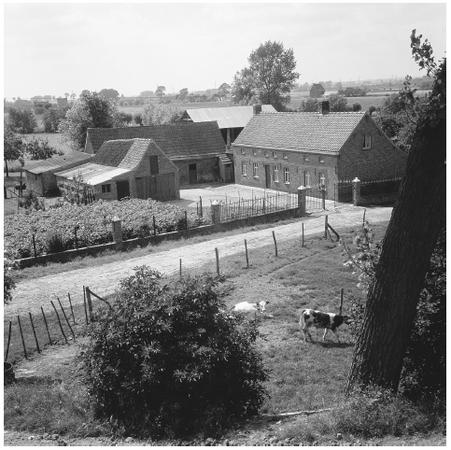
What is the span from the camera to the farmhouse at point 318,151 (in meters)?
39.8

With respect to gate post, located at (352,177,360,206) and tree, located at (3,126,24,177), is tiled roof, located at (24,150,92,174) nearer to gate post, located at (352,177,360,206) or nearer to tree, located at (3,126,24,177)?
tree, located at (3,126,24,177)

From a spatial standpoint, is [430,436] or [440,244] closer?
[430,436]

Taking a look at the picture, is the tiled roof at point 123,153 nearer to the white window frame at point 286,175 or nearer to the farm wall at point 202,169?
the farm wall at point 202,169

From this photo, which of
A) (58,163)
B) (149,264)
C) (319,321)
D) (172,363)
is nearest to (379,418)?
(172,363)

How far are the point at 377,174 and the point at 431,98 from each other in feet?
107

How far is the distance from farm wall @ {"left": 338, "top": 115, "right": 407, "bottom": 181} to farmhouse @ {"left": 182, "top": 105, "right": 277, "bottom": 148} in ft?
78.9

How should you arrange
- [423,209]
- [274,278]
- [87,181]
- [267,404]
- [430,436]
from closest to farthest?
[430,436]
[423,209]
[267,404]
[274,278]
[87,181]

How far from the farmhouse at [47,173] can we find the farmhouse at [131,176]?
2128 millimetres

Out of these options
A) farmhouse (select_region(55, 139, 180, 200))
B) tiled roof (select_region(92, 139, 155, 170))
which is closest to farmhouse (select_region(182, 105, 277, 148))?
tiled roof (select_region(92, 139, 155, 170))

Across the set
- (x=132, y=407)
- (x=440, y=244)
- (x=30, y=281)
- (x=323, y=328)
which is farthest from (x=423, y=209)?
(x=30, y=281)

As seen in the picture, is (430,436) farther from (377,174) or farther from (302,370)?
(377,174)

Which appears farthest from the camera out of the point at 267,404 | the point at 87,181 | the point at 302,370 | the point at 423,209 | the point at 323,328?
the point at 87,181

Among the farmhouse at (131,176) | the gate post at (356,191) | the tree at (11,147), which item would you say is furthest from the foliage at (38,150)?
the gate post at (356,191)

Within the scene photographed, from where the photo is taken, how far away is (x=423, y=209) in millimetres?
9727
